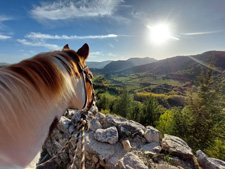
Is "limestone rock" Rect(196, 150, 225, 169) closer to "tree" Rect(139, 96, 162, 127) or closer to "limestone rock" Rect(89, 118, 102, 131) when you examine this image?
"limestone rock" Rect(89, 118, 102, 131)

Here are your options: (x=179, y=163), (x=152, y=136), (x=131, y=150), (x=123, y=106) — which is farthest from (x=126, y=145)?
(x=123, y=106)

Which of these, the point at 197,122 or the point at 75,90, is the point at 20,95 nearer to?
the point at 75,90

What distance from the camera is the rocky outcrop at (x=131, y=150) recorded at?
335 cm

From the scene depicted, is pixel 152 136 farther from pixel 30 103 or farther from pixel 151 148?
pixel 30 103

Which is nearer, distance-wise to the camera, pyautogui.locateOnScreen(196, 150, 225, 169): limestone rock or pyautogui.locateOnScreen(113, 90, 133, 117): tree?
pyautogui.locateOnScreen(196, 150, 225, 169): limestone rock

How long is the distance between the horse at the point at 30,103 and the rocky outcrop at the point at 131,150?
310cm

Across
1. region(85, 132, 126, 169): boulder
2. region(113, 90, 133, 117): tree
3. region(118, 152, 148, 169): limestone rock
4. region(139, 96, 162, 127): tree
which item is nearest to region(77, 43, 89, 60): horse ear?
region(118, 152, 148, 169): limestone rock

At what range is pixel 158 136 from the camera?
186 inches

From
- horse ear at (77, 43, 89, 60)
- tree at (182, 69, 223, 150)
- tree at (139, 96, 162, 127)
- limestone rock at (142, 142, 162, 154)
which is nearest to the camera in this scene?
horse ear at (77, 43, 89, 60)

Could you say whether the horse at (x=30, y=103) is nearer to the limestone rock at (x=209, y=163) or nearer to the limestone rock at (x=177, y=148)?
the limestone rock at (x=177, y=148)

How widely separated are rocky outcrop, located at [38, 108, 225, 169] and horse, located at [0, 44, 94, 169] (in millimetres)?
3104

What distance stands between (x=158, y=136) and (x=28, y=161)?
5.18m

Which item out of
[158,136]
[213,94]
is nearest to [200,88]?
[213,94]

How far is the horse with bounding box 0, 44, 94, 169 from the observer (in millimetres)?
683
